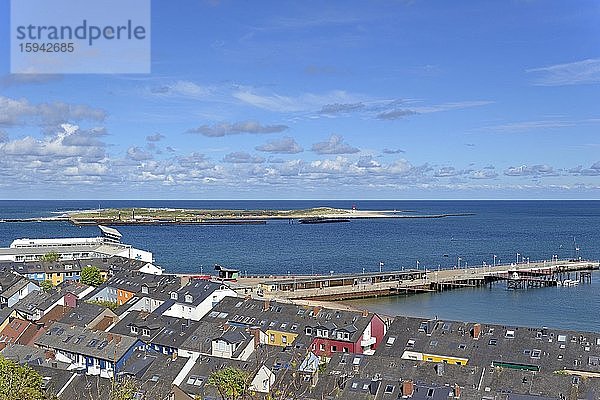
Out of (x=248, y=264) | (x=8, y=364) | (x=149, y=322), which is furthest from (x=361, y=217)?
(x=8, y=364)

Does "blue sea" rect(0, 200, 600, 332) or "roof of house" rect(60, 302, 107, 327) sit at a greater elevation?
"roof of house" rect(60, 302, 107, 327)

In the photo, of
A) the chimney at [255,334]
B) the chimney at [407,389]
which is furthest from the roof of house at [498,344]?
the chimney at [407,389]

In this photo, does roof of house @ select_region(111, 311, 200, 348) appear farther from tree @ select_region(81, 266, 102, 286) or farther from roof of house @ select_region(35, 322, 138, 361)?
tree @ select_region(81, 266, 102, 286)

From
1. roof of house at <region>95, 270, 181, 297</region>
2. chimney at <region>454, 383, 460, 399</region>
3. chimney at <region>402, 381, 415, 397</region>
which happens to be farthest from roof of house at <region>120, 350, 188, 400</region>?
roof of house at <region>95, 270, 181, 297</region>

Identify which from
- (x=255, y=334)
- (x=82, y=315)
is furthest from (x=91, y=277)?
(x=255, y=334)

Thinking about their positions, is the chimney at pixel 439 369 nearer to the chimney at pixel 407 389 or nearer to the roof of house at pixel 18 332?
the chimney at pixel 407 389

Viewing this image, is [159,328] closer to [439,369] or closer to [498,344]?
[439,369]

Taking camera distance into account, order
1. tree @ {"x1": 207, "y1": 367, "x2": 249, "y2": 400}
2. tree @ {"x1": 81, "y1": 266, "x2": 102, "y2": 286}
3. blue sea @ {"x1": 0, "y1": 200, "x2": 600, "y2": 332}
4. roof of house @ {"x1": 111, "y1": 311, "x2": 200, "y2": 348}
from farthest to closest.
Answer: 1. blue sea @ {"x1": 0, "y1": 200, "x2": 600, "y2": 332}
2. tree @ {"x1": 81, "y1": 266, "x2": 102, "y2": 286}
3. roof of house @ {"x1": 111, "y1": 311, "x2": 200, "y2": 348}
4. tree @ {"x1": 207, "y1": 367, "x2": 249, "y2": 400}
